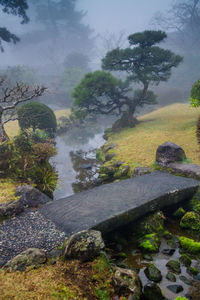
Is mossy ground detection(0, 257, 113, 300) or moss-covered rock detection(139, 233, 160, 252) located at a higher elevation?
mossy ground detection(0, 257, 113, 300)

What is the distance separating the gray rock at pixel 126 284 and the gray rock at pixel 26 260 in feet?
4.55

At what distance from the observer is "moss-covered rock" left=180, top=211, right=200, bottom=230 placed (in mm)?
5477

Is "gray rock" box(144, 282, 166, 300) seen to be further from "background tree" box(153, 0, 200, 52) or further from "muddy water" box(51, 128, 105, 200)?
"background tree" box(153, 0, 200, 52)

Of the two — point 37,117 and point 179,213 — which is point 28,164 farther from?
point 37,117

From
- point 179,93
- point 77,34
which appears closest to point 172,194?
point 179,93

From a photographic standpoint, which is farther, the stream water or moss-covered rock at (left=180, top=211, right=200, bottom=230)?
moss-covered rock at (left=180, top=211, right=200, bottom=230)

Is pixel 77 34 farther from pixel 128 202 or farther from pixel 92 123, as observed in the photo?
pixel 128 202

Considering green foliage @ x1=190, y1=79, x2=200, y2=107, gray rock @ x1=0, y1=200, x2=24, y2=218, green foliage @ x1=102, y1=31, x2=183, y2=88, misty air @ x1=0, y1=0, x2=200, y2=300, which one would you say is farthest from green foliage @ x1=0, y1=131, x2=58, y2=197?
green foliage @ x1=102, y1=31, x2=183, y2=88

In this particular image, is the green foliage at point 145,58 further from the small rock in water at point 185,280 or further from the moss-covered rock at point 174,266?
the small rock in water at point 185,280

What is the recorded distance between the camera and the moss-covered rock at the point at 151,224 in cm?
539

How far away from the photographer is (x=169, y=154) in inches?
347

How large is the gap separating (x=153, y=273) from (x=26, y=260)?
2361 millimetres

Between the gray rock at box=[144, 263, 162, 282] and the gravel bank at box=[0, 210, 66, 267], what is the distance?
185 centimetres

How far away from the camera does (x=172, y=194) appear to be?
6188 mm
